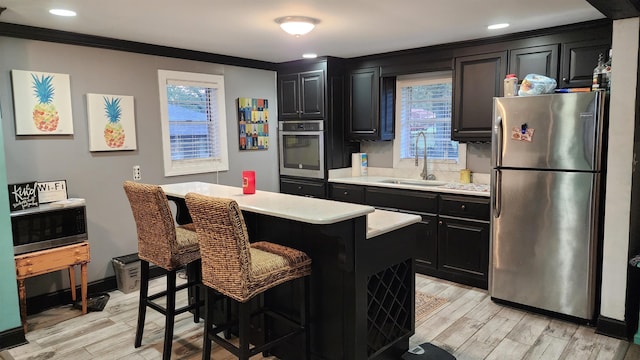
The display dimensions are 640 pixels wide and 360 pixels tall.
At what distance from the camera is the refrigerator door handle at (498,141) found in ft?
11.0

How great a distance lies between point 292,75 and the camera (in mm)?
5168

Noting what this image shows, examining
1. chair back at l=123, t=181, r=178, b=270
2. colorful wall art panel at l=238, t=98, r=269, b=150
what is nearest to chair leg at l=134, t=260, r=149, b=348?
chair back at l=123, t=181, r=178, b=270

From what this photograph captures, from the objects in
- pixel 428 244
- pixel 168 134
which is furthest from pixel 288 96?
pixel 428 244

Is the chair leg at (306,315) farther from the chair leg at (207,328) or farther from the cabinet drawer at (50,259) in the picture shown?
the cabinet drawer at (50,259)

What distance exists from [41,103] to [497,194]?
12.4 feet

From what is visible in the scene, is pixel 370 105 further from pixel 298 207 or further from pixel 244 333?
pixel 244 333

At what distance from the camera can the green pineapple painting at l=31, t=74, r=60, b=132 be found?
3453 millimetres

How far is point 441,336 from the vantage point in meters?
3.03

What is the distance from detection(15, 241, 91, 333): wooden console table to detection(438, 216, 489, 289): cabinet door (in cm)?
315

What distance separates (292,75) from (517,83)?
260 cm

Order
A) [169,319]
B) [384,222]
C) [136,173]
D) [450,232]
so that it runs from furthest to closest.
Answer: [136,173], [450,232], [169,319], [384,222]

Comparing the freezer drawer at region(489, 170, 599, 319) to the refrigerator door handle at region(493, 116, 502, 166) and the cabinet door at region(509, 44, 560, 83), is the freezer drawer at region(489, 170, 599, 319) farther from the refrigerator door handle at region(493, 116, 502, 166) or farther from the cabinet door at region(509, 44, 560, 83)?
the cabinet door at region(509, 44, 560, 83)

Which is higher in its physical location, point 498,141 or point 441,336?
point 498,141

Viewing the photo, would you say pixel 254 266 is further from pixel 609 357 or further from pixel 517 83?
pixel 517 83
